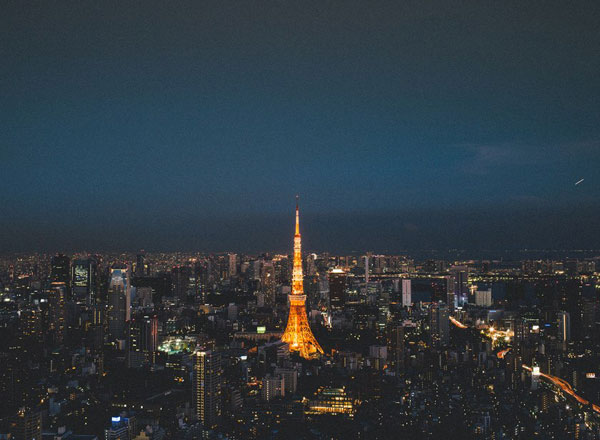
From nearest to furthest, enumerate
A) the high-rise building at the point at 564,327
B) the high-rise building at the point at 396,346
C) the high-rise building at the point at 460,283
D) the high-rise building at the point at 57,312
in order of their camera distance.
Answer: the high-rise building at the point at 396,346 < the high-rise building at the point at 564,327 < the high-rise building at the point at 57,312 < the high-rise building at the point at 460,283

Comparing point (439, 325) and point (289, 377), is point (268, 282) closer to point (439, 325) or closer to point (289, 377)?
point (439, 325)

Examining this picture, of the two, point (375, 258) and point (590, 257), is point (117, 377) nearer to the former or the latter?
point (590, 257)

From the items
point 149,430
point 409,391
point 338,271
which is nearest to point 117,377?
point 149,430

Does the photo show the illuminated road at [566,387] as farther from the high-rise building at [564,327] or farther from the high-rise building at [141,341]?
the high-rise building at [141,341]

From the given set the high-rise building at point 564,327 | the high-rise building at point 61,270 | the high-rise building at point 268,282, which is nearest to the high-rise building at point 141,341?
the high-rise building at point 61,270

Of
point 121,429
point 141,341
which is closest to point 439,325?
A: point 141,341

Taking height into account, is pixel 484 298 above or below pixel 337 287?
below
